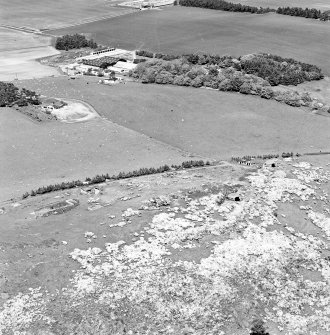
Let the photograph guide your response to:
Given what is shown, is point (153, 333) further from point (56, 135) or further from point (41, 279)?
point (56, 135)

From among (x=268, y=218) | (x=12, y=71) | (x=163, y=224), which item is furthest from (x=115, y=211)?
(x=12, y=71)

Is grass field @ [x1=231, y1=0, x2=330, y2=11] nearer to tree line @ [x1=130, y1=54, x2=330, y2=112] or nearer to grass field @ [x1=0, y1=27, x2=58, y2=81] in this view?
tree line @ [x1=130, y1=54, x2=330, y2=112]

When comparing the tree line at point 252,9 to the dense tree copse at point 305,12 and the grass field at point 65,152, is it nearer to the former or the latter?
the dense tree copse at point 305,12

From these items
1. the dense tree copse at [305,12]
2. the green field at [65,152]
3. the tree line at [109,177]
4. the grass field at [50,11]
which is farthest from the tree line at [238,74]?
the grass field at [50,11]

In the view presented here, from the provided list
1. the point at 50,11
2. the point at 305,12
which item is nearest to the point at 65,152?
the point at 50,11

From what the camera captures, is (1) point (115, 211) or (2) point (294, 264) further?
(1) point (115, 211)

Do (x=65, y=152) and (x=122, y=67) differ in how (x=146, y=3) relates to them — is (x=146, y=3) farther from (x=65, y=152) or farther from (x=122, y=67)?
(x=65, y=152)
